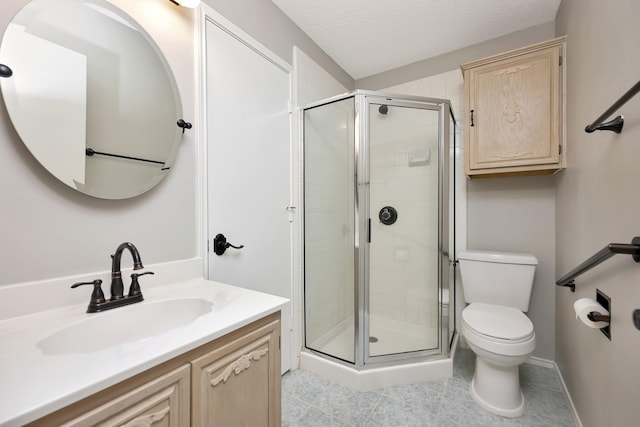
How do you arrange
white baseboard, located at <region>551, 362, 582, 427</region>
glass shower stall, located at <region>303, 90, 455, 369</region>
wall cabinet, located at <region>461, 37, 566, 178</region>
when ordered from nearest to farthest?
white baseboard, located at <region>551, 362, 582, 427</region>, wall cabinet, located at <region>461, 37, 566, 178</region>, glass shower stall, located at <region>303, 90, 455, 369</region>

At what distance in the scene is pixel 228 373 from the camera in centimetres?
81

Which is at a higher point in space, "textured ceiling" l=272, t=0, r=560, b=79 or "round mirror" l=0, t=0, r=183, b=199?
"textured ceiling" l=272, t=0, r=560, b=79

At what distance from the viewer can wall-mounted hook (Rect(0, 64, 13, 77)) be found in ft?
2.52

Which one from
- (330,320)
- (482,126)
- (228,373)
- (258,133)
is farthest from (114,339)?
(482,126)

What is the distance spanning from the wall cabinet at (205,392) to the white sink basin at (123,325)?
229 mm

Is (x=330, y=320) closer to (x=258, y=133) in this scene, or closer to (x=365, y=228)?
(x=365, y=228)

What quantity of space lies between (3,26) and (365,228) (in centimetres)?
176

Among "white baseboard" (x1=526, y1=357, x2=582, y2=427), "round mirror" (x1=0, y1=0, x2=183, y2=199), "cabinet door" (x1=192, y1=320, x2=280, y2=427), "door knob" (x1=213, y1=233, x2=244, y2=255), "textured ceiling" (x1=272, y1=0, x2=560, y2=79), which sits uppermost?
"textured ceiling" (x1=272, y1=0, x2=560, y2=79)

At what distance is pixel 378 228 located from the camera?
2.08 m

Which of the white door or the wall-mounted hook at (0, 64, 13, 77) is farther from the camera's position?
the white door

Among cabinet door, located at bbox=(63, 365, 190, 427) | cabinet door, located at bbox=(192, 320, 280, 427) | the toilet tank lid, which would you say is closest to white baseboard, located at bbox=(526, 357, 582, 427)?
the toilet tank lid

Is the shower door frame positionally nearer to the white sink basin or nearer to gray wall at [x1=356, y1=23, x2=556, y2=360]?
gray wall at [x1=356, y1=23, x2=556, y2=360]

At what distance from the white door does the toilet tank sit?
53.8 inches

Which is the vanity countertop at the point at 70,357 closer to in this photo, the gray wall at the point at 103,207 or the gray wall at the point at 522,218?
the gray wall at the point at 103,207
